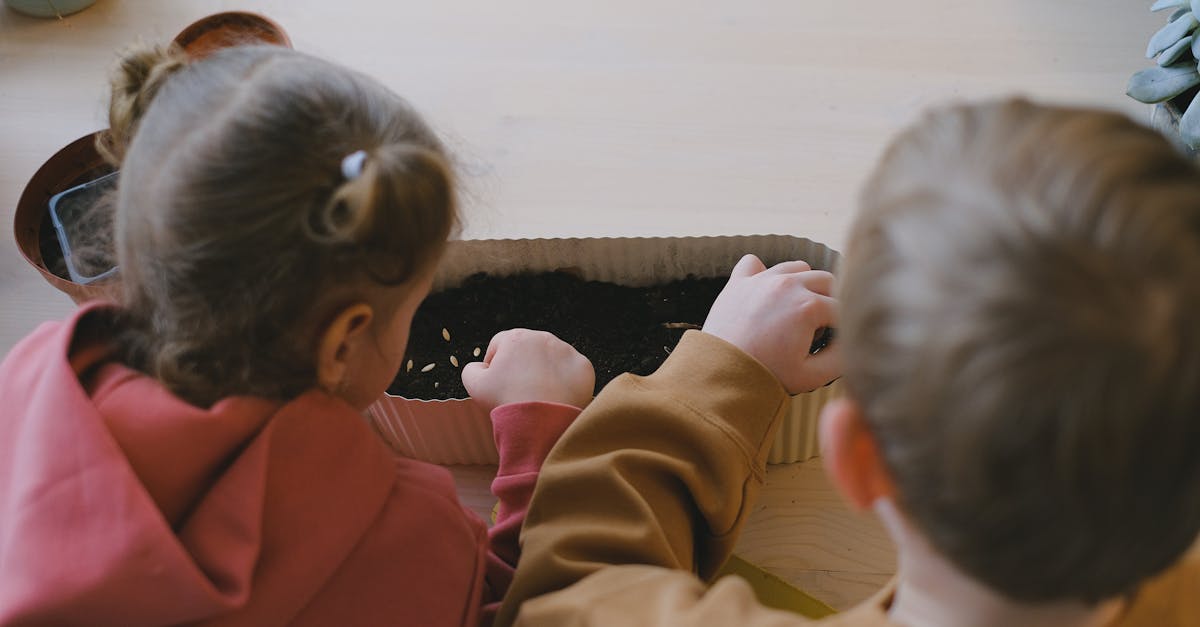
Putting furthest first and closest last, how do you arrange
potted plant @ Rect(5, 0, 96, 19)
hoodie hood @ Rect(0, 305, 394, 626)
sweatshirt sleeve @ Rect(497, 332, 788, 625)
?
potted plant @ Rect(5, 0, 96, 19)
sweatshirt sleeve @ Rect(497, 332, 788, 625)
hoodie hood @ Rect(0, 305, 394, 626)

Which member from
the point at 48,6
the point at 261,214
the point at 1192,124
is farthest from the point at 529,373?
the point at 48,6

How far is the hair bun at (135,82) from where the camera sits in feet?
1.73

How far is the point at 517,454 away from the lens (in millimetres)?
688

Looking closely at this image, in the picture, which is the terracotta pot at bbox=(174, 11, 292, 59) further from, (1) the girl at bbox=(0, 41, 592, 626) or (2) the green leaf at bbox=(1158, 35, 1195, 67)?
(2) the green leaf at bbox=(1158, 35, 1195, 67)

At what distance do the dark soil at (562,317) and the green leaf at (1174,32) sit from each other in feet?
1.28

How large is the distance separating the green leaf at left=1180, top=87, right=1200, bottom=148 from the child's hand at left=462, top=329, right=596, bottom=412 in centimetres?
48

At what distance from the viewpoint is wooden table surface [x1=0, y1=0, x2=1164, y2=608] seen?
849 mm

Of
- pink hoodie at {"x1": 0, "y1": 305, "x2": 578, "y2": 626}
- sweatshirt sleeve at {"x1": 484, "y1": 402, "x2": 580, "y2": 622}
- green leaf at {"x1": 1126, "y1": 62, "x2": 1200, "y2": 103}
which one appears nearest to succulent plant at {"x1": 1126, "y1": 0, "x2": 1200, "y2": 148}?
green leaf at {"x1": 1126, "y1": 62, "x2": 1200, "y2": 103}

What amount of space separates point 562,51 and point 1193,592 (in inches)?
27.5

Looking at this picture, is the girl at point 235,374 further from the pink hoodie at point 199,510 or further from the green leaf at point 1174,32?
the green leaf at point 1174,32

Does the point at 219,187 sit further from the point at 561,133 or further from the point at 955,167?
the point at 561,133

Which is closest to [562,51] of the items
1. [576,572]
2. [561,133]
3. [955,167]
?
[561,133]

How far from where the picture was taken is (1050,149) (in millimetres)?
331

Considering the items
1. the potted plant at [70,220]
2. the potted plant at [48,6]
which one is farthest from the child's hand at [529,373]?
the potted plant at [48,6]
